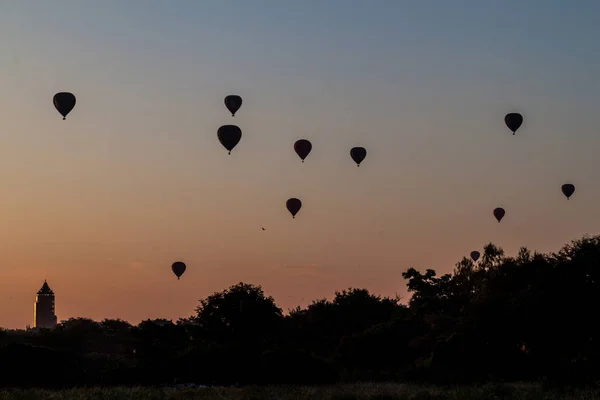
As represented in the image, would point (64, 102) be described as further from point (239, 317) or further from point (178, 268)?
point (239, 317)

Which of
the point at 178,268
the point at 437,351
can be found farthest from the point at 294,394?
the point at 178,268

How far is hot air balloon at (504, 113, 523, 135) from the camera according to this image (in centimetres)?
7688

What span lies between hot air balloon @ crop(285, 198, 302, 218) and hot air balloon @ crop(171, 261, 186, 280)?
14534 mm

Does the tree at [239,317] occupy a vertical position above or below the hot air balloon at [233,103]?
below

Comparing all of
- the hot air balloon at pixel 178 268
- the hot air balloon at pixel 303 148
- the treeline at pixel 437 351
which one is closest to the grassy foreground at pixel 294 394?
the treeline at pixel 437 351

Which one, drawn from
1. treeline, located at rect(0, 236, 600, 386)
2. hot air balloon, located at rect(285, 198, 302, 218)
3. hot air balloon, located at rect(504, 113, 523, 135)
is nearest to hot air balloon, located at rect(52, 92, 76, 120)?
treeline, located at rect(0, 236, 600, 386)

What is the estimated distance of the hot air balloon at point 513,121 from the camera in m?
76.9

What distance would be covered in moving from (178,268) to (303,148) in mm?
21050

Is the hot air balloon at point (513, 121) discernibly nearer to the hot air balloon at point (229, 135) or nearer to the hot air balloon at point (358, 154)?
the hot air balloon at point (358, 154)

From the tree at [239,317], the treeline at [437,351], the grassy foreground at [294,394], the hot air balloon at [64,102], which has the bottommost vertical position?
the grassy foreground at [294,394]

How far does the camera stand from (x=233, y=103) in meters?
74.2

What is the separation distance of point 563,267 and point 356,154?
17.6 m

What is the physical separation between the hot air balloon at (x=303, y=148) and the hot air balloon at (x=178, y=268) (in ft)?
65.2

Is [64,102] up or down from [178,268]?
up
